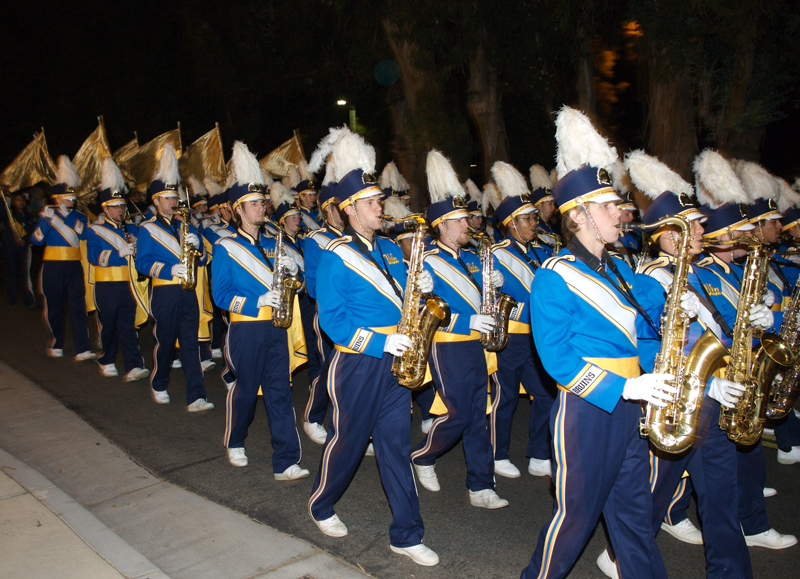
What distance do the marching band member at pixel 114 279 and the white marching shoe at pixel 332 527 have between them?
4.63 m

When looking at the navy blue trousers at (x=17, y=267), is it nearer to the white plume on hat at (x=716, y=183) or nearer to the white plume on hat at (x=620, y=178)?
the white plume on hat at (x=620, y=178)

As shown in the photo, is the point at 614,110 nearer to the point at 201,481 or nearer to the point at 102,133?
the point at 102,133

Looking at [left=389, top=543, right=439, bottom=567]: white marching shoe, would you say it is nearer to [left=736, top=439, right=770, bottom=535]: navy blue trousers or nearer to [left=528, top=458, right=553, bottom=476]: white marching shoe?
[left=528, top=458, right=553, bottom=476]: white marching shoe

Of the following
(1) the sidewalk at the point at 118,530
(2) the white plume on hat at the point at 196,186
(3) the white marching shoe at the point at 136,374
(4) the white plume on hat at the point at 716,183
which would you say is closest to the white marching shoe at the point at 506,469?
(1) the sidewalk at the point at 118,530

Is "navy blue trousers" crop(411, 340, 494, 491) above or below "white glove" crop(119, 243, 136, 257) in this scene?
below

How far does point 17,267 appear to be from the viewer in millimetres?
Result: 13328

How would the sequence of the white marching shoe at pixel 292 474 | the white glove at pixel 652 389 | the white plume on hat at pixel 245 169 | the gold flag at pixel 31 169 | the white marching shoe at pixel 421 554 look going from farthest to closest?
the gold flag at pixel 31 169 → the white plume on hat at pixel 245 169 → the white marching shoe at pixel 292 474 → the white marching shoe at pixel 421 554 → the white glove at pixel 652 389

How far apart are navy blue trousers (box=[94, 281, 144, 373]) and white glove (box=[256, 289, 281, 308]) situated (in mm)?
3674

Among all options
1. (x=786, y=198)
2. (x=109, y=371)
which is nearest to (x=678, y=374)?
(x=786, y=198)

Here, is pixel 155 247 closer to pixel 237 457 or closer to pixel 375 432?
pixel 237 457

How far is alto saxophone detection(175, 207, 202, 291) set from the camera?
6.72m

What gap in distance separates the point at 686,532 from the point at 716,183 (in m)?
2.51

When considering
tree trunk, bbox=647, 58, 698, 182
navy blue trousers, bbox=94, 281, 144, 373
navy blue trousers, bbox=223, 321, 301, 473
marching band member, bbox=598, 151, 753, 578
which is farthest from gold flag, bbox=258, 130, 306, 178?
marching band member, bbox=598, 151, 753, 578

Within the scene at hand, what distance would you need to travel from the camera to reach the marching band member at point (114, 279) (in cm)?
795
